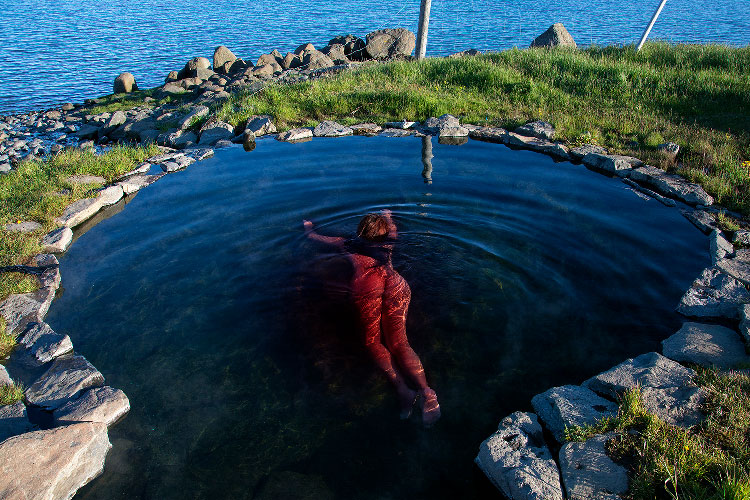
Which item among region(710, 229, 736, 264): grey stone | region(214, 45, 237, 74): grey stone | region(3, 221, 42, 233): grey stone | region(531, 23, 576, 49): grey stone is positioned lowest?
region(214, 45, 237, 74): grey stone

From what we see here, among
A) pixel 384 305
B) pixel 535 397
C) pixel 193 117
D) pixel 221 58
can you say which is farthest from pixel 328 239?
pixel 221 58

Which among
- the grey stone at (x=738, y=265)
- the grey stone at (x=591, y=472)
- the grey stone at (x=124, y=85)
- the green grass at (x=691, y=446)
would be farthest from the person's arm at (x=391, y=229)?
the grey stone at (x=124, y=85)

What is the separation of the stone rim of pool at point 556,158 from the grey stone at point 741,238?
0.16 meters

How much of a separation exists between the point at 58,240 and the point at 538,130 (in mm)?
9432

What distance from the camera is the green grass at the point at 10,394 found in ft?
15.8

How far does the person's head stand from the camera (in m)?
7.22

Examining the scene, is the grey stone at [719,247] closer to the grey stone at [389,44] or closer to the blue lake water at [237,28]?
the grey stone at [389,44]

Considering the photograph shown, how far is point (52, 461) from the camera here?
4062 mm

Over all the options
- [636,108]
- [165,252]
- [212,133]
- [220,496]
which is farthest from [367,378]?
[636,108]

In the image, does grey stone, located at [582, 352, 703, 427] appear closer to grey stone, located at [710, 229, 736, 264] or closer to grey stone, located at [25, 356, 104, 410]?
grey stone, located at [710, 229, 736, 264]

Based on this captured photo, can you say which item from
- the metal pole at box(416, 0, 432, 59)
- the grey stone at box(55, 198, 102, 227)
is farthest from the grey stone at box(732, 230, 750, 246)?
the metal pole at box(416, 0, 432, 59)

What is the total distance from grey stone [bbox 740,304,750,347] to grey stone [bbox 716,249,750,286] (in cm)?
82

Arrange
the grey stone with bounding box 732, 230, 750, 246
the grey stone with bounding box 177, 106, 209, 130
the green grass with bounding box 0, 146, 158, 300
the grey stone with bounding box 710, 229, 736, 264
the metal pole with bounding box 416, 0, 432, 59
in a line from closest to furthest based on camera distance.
A: the grey stone with bounding box 710, 229, 736, 264 < the grey stone with bounding box 732, 230, 750, 246 < the green grass with bounding box 0, 146, 158, 300 < the grey stone with bounding box 177, 106, 209, 130 < the metal pole with bounding box 416, 0, 432, 59

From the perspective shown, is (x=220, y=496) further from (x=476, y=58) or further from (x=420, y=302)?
(x=476, y=58)
